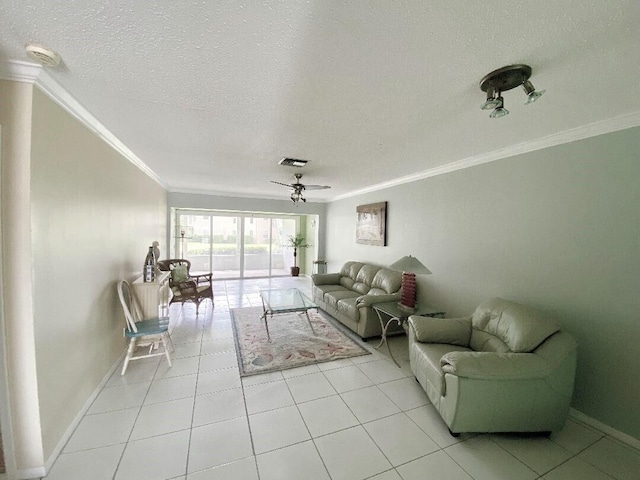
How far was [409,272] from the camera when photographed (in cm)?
319

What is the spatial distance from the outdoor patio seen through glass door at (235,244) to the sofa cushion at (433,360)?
6.27 m

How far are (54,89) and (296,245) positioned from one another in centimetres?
682

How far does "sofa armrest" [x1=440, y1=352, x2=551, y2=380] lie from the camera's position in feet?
5.90

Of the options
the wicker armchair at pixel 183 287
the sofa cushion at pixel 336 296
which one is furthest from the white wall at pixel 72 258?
the sofa cushion at pixel 336 296

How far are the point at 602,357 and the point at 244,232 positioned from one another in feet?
24.3

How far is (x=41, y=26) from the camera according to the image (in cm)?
115

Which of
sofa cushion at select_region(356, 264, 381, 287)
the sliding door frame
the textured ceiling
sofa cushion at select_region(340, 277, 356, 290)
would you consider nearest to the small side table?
sofa cushion at select_region(356, 264, 381, 287)

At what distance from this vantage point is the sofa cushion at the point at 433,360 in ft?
6.59

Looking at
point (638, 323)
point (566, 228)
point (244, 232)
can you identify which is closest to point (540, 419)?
point (638, 323)

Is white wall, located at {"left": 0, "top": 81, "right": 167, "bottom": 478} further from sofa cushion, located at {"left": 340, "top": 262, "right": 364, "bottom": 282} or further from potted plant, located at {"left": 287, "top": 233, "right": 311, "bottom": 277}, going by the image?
potted plant, located at {"left": 287, "top": 233, "right": 311, "bottom": 277}

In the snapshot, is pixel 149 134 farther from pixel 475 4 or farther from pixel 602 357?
pixel 602 357

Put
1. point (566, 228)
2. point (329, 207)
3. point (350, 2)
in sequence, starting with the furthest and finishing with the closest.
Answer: point (329, 207) → point (566, 228) → point (350, 2)

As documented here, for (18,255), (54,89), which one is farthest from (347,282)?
(54,89)

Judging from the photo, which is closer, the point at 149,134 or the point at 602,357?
the point at 602,357
